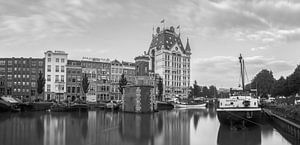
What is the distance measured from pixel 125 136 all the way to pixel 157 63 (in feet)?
392

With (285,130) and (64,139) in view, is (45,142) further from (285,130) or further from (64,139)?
(285,130)

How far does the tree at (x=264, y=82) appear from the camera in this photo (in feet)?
431

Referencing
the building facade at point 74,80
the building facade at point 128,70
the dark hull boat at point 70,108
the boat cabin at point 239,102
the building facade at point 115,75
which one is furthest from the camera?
the building facade at point 128,70

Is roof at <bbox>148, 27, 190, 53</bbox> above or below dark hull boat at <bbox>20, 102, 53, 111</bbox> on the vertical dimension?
above

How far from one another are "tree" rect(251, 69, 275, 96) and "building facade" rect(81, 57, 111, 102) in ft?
205

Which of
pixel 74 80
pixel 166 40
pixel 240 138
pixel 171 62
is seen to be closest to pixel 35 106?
pixel 74 80

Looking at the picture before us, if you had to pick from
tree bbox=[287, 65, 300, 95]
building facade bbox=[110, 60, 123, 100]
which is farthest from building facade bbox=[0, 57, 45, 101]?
tree bbox=[287, 65, 300, 95]

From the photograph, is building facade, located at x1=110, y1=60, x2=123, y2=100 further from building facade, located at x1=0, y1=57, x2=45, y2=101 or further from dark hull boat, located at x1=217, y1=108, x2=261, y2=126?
dark hull boat, located at x1=217, y1=108, x2=261, y2=126

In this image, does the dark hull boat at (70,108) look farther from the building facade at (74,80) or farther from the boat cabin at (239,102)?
the boat cabin at (239,102)

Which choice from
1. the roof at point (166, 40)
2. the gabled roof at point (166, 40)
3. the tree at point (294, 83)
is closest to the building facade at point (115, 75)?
the gabled roof at point (166, 40)

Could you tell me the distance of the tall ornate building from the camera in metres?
148

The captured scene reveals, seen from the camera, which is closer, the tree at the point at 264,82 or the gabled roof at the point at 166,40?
the tree at the point at 264,82

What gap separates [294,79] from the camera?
78.5 metres

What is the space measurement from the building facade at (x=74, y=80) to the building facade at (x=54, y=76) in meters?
1.77
